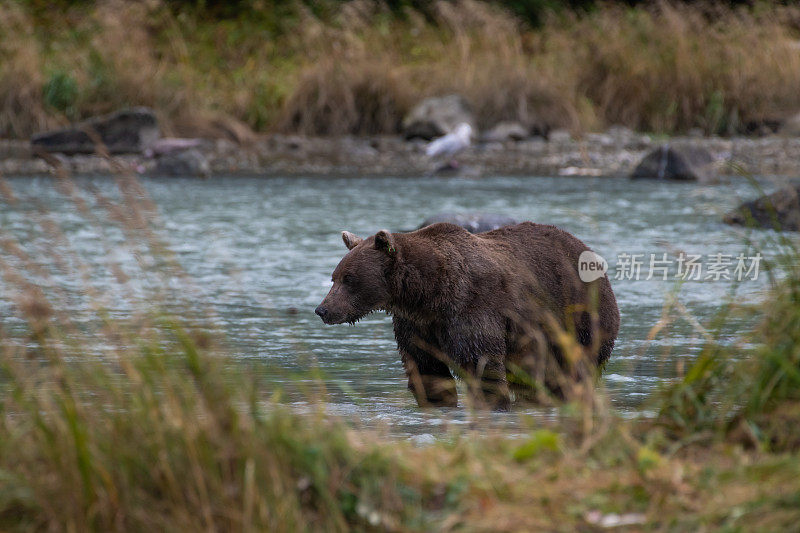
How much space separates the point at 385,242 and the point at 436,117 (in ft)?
50.8

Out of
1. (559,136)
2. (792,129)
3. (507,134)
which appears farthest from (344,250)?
(559,136)

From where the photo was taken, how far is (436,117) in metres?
21.2

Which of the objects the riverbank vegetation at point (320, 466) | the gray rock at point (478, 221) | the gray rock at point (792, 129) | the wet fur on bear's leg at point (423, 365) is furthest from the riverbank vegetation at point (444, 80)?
the riverbank vegetation at point (320, 466)

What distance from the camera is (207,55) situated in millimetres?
27844

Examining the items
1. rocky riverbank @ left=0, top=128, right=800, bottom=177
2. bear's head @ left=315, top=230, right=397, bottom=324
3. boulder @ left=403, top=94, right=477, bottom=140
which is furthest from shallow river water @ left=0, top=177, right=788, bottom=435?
boulder @ left=403, top=94, right=477, bottom=140

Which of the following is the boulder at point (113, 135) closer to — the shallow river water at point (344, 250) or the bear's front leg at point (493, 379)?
the shallow river water at point (344, 250)

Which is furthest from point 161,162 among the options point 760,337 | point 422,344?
point 760,337

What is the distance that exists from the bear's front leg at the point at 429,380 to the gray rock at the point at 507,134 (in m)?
15.5

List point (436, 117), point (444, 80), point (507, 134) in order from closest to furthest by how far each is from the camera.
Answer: point (436, 117)
point (507, 134)
point (444, 80)

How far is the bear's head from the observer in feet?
19.4

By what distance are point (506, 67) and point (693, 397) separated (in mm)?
18476

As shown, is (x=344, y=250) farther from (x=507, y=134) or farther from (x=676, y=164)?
(x=507, y=134)

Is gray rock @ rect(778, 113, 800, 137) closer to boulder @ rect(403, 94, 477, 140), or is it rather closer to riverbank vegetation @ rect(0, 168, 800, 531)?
riverbank vegetation @ rect(0, 168, 800, 531)

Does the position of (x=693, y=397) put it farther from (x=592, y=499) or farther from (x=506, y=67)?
(x=506, y=67)
